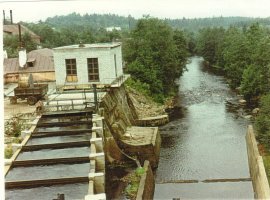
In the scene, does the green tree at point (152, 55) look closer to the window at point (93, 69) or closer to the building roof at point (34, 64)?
the building roof at point (34, 64)

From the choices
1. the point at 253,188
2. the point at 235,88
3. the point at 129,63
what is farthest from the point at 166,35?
the point at 253,188

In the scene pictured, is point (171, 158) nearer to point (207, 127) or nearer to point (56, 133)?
point (207, 127)

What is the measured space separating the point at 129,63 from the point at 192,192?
26094 millimetres

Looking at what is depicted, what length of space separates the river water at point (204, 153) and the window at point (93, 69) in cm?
605

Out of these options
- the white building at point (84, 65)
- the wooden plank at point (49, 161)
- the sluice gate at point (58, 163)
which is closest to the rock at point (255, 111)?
the white building at point (84, 65)

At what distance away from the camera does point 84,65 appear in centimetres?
2364

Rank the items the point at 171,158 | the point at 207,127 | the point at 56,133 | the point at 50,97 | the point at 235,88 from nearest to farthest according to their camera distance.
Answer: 1. the point at 56,133
2. the point at 50,97
3. the point at 171,158
4. the point at 207,127
5. the point at 235,88

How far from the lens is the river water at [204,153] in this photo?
19.7 m

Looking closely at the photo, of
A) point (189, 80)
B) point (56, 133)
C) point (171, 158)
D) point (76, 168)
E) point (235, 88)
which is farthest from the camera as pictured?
point (189, 80)

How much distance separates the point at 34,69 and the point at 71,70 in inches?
447

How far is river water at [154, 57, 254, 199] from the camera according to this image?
19697 mm

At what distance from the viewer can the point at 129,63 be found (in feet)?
145

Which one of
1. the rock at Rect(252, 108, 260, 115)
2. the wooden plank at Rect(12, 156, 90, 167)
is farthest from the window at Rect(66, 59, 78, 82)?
the rock at Rect(252, 108, 260, 115)

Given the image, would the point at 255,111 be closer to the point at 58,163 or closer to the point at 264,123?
the point at 264,123
